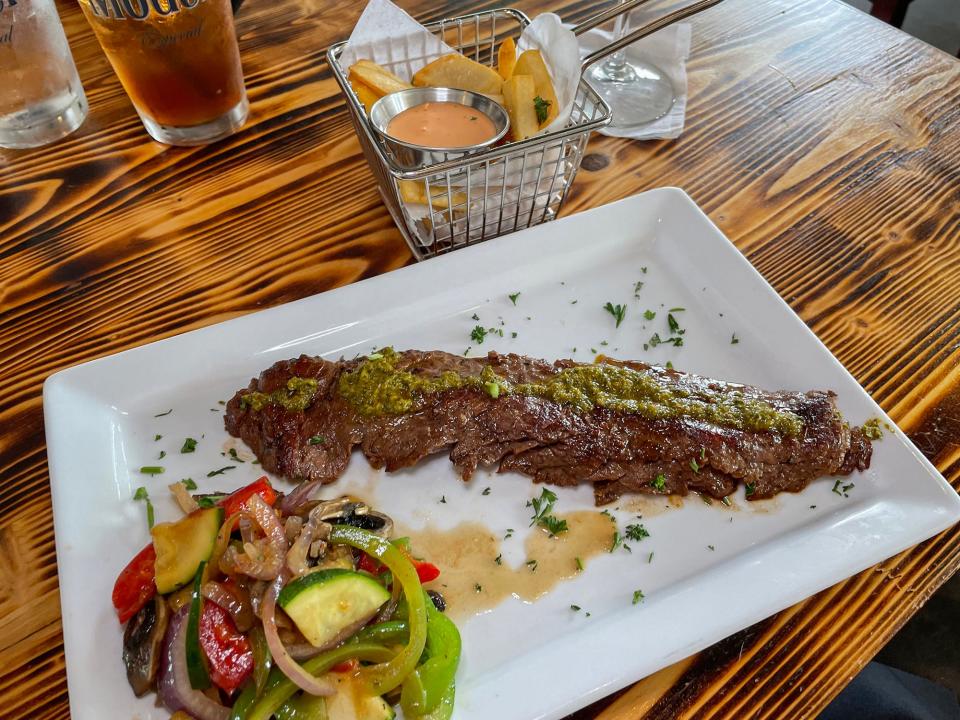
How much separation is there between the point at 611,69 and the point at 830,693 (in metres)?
3.63

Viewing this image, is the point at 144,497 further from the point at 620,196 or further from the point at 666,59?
the point at 666,59

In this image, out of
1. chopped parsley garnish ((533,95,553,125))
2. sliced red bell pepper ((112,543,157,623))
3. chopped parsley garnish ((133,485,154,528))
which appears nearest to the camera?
sliced red bell pepper ((112,543,157,623))

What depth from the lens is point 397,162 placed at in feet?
10.3

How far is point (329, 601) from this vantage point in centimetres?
193

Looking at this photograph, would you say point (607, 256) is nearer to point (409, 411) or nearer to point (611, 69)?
point (409, 411)

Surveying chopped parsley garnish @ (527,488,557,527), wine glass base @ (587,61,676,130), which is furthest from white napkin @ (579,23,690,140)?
chopped parsley garnish @ (527,488,557,527)

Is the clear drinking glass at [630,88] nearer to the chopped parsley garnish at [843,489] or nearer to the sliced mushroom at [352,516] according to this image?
the chopped parsley garnish at [843,489]

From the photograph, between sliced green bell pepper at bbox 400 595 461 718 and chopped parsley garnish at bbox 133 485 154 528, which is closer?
sliced green bell pepper at bbox 400 595 461 718

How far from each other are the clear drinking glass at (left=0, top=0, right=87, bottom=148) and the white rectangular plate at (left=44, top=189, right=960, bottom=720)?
1.88 m

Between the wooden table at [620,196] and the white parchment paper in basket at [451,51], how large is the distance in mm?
514

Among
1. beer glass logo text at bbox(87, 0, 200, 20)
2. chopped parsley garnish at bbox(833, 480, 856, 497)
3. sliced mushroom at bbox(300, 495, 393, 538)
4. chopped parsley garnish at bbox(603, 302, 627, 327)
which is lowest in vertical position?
chopped parsley garnish at bbox(833, 480, 856, 497)

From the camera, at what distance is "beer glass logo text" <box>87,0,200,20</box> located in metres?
3.01

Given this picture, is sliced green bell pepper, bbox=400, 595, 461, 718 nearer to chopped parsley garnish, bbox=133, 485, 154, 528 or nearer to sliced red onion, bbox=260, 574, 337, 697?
sliced red onion, bbox=260, 574, 337, 697

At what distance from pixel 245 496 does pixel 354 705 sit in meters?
0.72
